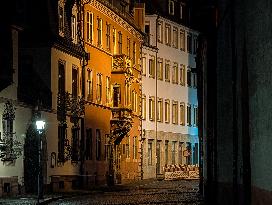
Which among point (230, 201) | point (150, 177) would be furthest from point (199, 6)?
point (150, 177)

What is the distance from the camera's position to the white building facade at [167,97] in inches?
3056

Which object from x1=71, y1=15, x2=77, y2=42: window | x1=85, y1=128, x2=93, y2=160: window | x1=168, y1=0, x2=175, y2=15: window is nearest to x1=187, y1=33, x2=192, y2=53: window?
x1=168, y1=0, x2=175, y2=15: window

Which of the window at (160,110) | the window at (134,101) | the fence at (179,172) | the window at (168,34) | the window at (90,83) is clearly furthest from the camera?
the window at (168,34)

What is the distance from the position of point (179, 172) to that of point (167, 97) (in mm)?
10397

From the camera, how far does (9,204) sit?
3431 cm

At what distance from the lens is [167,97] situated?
8288 cm

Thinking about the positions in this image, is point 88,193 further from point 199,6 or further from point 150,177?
point 150,177

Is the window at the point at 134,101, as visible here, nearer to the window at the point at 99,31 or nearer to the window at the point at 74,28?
the window at the point at 99,31

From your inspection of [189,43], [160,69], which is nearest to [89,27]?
[160,69]

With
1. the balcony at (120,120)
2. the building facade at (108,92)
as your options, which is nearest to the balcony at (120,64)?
the building facade at (108,92)

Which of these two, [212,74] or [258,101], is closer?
[258,101]

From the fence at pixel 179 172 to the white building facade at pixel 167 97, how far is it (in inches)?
90.4

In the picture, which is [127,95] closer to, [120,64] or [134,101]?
[120,64]

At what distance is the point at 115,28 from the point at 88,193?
19.2m
